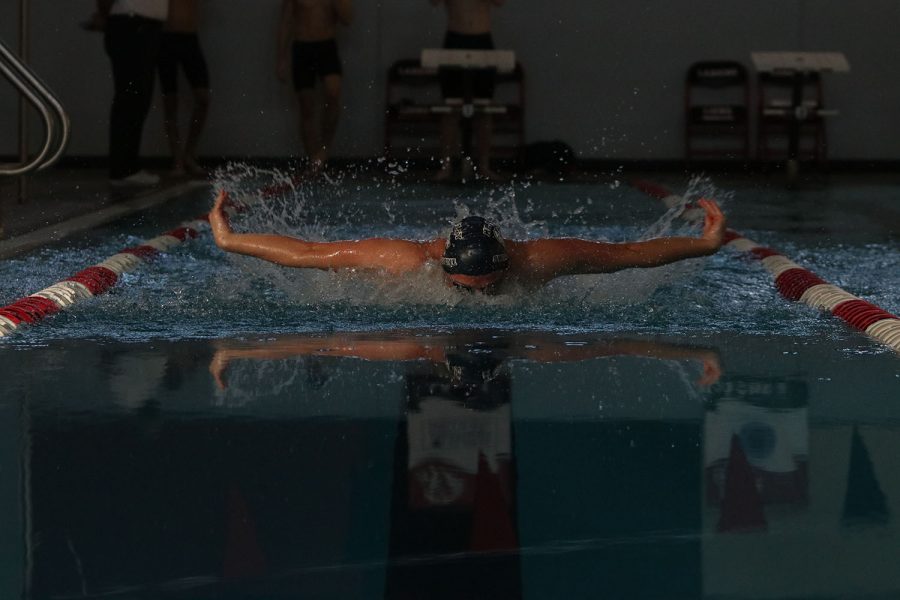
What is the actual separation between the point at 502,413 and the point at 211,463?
0.70 meters

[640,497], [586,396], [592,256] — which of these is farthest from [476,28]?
[640,497]

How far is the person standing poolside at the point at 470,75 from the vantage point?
1064cm

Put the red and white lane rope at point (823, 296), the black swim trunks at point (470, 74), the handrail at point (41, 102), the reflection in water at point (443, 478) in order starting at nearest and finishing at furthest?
the reflection in water at point (443, 478)
the red and white lane rope at point (823, 296)
the handrail at point (41, 102)
the black swim trunks at point (470, 74)

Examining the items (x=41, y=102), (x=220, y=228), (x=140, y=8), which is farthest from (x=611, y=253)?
(x=140, y=8)

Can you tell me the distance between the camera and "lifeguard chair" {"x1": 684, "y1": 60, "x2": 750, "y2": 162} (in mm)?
11836

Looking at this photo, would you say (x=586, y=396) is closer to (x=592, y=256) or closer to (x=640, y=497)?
(x=640, y=497)

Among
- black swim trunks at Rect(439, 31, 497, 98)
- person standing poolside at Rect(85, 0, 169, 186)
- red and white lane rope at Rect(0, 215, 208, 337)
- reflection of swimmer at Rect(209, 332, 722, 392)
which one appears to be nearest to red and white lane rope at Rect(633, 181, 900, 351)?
reflection of swimmer at Rect(209, 332, 722, 392)

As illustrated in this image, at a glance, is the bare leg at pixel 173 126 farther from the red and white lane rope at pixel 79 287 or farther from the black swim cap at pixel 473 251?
the black swim cap at pixel 473 251

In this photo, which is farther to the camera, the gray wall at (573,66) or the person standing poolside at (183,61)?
the gray wall at (573,66)

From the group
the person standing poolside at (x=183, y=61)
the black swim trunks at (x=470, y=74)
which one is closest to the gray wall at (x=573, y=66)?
the black swim trunks at (x=470, y=74)

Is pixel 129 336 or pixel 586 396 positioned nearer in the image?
pixel 586 396

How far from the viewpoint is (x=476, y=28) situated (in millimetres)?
10727

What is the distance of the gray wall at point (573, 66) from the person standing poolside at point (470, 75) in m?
1.20

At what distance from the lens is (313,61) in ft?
35.6
